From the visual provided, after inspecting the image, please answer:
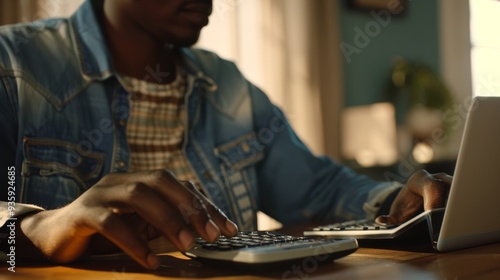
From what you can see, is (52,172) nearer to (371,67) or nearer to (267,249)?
(267,249)

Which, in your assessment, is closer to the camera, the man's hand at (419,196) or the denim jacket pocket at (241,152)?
the man's hand at (419,196)

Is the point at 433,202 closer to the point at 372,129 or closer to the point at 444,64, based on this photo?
the point at 372,129

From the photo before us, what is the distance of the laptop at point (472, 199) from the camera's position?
679mm

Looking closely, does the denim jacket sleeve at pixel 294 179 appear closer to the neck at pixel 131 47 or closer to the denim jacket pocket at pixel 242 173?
the denim jacket pocket at pixel 242 173

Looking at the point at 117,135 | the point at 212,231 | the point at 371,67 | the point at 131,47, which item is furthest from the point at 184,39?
the point at 371,67

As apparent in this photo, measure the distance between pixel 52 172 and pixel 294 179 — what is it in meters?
0.57

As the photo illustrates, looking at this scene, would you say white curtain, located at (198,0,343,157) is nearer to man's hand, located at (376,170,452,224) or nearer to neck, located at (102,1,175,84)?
neck, located at (102,1,175,84)

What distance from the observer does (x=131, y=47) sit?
55.1 inches

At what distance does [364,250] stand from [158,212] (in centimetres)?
28

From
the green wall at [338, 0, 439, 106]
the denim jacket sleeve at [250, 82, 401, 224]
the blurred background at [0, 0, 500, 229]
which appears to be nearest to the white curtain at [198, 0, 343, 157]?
the blurred background at [0, 0, 500, 229]

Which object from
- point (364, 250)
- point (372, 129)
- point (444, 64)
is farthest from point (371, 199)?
point (444, 64)

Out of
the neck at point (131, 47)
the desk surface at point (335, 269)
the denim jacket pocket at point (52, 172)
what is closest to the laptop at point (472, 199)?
the desk surface at point (335, 269)

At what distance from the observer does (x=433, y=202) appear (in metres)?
0.82

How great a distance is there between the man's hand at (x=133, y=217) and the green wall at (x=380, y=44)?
10.7ft
